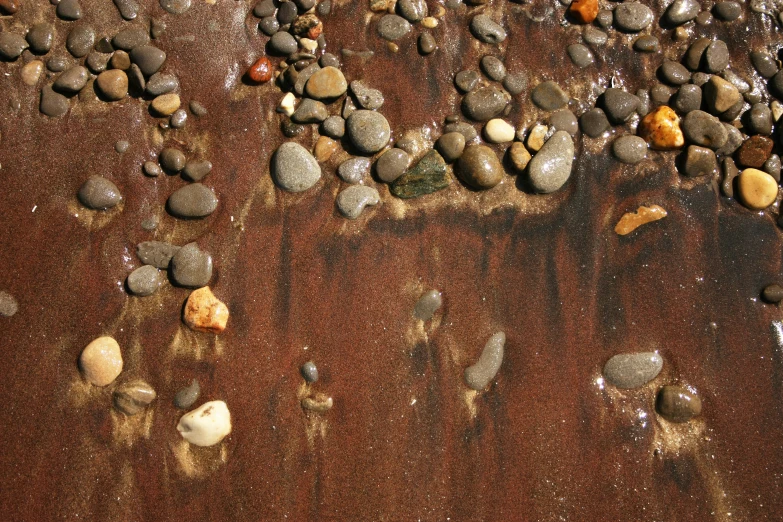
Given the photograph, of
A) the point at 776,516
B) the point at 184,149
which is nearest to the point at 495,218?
the point at 184,149

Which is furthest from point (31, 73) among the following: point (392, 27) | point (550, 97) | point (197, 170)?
point (550, 97)

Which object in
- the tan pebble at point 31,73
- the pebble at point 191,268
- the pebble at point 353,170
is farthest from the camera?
the tan pebble at point 31,73

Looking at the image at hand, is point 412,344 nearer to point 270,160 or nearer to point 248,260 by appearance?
point 248,260

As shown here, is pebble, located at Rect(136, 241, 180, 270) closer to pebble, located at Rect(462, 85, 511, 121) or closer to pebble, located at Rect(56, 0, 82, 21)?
pebble, located at Rect(56, 0, 82, 21)

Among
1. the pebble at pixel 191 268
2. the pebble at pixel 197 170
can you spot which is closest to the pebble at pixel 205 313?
the pebble at pixel 191 268

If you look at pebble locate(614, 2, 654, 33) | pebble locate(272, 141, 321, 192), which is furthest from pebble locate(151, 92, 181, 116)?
pebble locate(614, 2, 654, 33)

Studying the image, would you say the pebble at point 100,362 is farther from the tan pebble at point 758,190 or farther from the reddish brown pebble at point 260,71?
the tan pebble at point 758,190

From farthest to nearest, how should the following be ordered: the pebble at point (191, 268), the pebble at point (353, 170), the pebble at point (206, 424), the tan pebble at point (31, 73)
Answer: the tan pebble at point (31, 73) < the pebble at point (353, 170) < the pebble at point (191, 268) < the pebble at point (206, 424)

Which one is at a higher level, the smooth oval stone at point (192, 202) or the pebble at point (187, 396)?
the smooth oval stone at point (192, 202)
